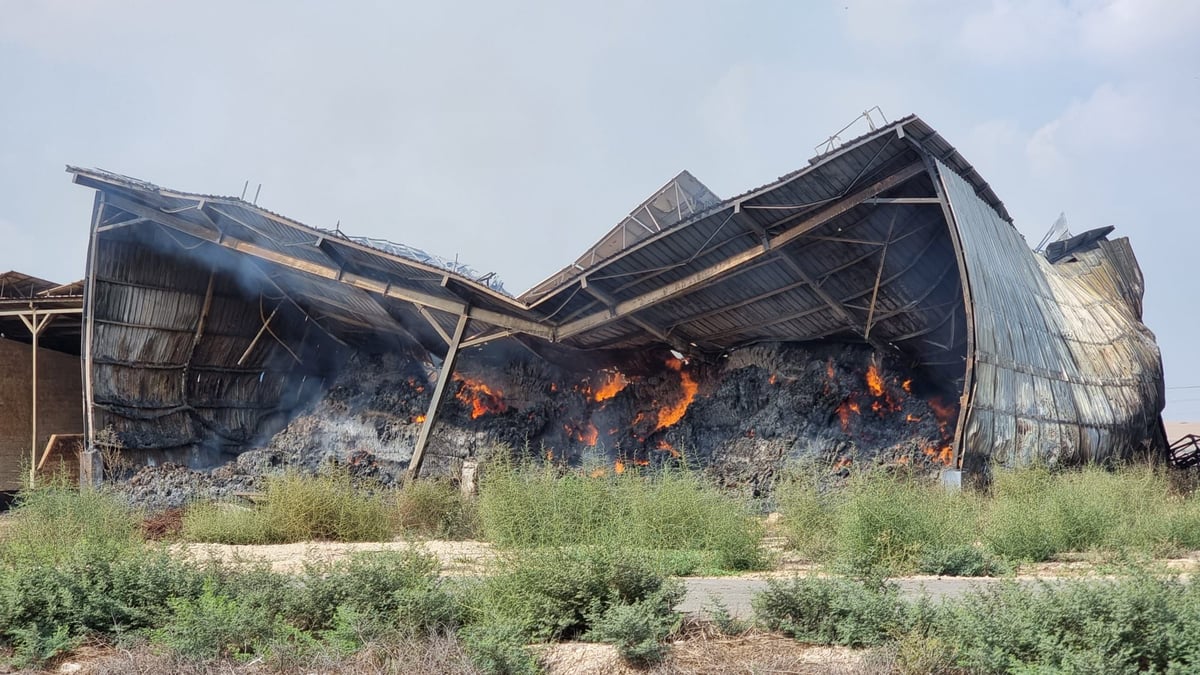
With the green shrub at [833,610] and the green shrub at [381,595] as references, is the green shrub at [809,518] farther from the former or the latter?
the green shrub at [381,595]

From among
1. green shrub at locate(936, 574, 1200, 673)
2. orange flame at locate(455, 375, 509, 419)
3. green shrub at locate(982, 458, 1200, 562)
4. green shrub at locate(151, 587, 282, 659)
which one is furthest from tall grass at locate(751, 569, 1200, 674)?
orange flame at locate(455, 375, 509, 419)

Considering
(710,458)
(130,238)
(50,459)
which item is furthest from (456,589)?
(50,459)

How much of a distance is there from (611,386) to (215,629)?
15.2 m

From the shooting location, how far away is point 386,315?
21125 millimetres

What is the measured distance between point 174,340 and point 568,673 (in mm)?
18530

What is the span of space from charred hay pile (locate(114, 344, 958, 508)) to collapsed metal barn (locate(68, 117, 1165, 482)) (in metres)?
0.48

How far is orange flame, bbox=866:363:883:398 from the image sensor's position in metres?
17.7

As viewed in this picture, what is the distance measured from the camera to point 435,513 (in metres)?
14.9

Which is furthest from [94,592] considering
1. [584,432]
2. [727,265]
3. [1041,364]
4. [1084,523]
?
[584,432]

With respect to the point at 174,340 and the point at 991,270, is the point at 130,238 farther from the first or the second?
the point at 991,270

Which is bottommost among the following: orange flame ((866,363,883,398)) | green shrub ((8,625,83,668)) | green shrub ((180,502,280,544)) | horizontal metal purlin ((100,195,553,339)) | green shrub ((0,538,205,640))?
green shrub ((180,502,280,544))

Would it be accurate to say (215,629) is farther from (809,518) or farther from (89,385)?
(89,385)

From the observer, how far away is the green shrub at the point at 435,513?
14352mm

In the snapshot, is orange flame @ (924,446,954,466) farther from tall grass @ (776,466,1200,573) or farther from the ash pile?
the ash pile
